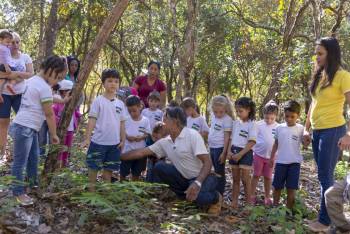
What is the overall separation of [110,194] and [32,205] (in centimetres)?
80

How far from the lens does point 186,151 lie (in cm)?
521

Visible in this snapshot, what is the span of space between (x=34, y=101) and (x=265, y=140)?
3186mm

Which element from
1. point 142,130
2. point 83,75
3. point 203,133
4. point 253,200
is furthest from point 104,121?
point 253,200

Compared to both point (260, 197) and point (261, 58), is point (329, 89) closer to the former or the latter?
point (260, 197)

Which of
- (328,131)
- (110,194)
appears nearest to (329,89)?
(328,131)

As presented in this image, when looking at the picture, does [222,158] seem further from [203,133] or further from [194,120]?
[194,120]

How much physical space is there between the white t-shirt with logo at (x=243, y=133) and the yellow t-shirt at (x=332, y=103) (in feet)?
3.47

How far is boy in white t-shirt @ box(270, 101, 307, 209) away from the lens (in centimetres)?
572

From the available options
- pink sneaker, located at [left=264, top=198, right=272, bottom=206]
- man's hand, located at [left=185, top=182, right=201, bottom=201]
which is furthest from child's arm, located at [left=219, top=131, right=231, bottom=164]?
man's hand, located at [left=185, top=182, right=201, bottom=201]

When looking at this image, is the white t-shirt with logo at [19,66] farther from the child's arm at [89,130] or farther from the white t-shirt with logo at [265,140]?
the white t-shirt with logo at [265,140]

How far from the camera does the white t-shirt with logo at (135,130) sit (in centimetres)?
619

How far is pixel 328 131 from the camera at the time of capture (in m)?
4.72

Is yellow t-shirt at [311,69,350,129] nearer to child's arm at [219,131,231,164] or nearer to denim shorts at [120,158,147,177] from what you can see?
child's arm at [219,131,231,164]

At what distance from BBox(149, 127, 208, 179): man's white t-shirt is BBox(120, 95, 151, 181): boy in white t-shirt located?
783 millimetres
